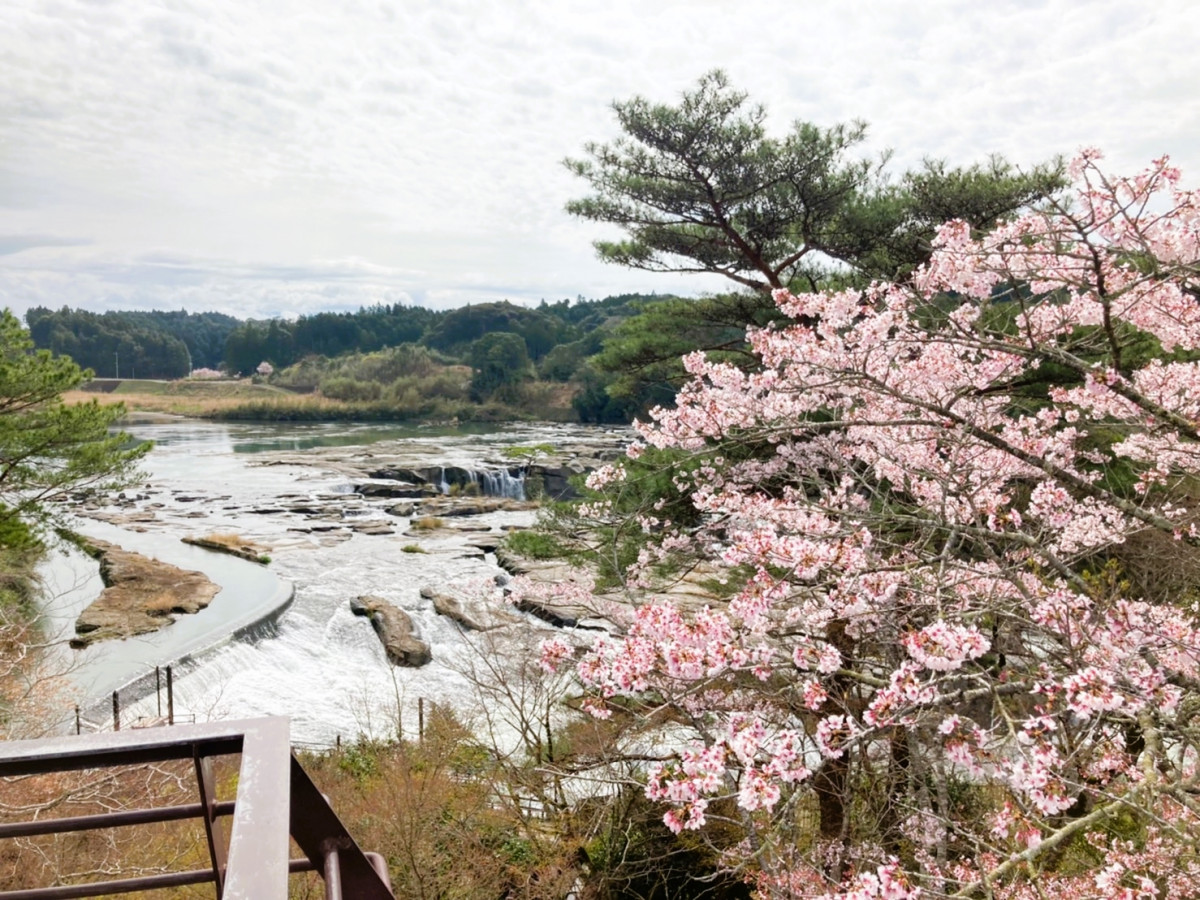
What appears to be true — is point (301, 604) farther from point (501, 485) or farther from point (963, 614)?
point (963, 614)

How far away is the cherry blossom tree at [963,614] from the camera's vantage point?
8.30ft

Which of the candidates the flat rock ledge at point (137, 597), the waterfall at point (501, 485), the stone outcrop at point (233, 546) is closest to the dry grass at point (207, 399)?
the waterfall at point (501, 485)

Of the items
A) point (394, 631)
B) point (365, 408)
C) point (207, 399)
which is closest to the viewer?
point (394, 631)

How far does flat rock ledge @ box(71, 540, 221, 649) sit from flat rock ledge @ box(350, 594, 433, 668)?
103 inches

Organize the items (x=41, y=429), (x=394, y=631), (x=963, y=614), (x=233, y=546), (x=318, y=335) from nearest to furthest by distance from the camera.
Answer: (x=963, y=614) → (x=394, y=631) → (x=41, y=429) → (x=233, y=546) → (x=318, y=335)

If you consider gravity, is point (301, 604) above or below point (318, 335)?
below

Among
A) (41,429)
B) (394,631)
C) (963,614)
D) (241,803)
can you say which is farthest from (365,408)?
(241,803)

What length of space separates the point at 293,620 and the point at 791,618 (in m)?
10.6

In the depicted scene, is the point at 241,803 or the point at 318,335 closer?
the point at 241,803

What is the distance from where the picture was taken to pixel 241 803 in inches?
30.9

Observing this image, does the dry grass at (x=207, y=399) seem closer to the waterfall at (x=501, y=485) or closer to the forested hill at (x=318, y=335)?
the forested hill at (x=318, y=335)

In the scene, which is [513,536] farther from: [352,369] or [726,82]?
[352,369]

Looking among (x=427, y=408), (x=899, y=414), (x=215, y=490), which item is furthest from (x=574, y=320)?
(x=899, y=414)

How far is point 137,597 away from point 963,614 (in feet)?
45.2
